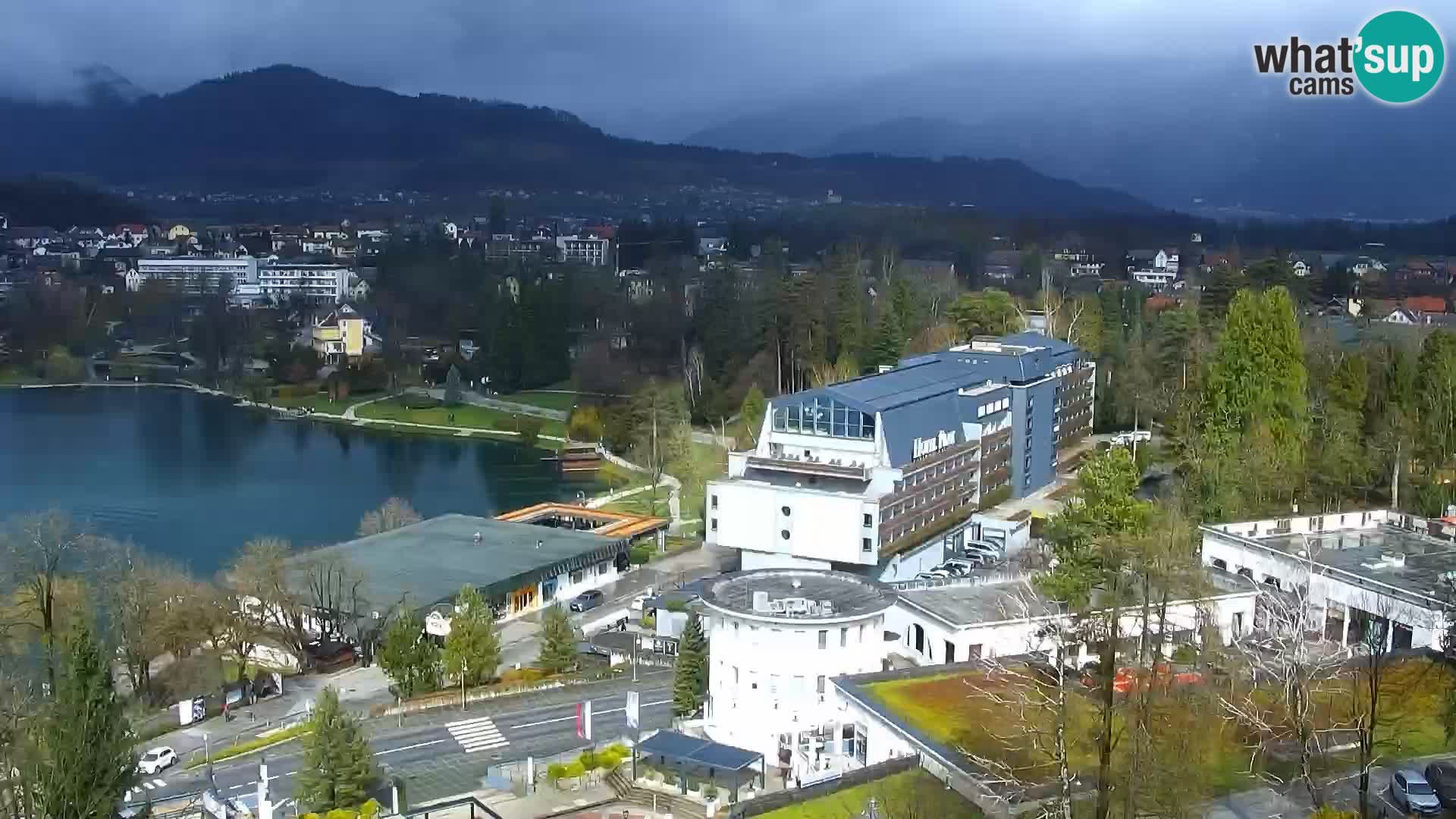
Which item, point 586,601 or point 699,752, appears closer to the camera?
point 699,752

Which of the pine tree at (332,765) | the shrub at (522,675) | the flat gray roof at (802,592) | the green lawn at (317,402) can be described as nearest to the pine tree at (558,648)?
the shrub at (522,675)

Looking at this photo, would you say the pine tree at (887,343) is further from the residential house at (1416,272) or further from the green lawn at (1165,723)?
the residential house at (1416,272)

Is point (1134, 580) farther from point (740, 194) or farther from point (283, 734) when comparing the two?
point (740, 194)

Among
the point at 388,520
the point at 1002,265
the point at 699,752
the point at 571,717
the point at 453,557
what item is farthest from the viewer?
the point at 1002,265

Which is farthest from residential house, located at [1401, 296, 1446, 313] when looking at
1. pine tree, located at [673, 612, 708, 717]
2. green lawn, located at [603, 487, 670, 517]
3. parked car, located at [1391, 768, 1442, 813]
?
parked car, located at [1391, 768, 1442, 813]

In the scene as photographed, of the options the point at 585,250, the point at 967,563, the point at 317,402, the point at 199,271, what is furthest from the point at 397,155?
the point at 967,563

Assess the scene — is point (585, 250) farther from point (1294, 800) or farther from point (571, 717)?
point (1294, 800)

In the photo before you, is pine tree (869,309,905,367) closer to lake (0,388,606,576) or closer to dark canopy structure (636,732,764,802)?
lake (0,388,606,576)
